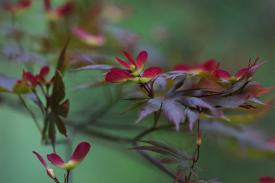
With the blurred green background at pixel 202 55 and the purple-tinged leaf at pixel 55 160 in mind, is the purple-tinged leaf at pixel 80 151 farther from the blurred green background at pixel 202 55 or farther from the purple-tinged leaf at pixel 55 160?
the blurred green background at pixel 202 55

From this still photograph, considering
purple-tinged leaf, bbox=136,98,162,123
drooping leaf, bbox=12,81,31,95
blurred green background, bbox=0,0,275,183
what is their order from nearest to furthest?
purple-tinged leaf, bbox=136,98,162,123
drooping leaf, bbox=12,81,31,95
blurred green background, bbox=0,0,275,183

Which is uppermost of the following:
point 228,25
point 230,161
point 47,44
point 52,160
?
point 228,25

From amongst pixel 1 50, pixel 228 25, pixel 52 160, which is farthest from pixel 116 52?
pixel 228 25

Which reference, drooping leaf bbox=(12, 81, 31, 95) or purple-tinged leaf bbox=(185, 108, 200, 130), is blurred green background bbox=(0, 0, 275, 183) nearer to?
drooping leaf bbox=(12, 81, 31, 95)

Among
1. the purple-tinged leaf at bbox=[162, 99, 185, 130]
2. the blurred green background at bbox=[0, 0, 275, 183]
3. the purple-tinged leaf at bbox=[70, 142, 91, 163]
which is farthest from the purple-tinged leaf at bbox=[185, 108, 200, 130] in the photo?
the blurred green background at bbox=[0, 0, 275, 183]

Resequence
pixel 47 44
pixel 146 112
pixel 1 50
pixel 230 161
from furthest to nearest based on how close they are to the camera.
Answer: pixel 230 161, pixel 47 44, pixel 1 50, pixel 146 112

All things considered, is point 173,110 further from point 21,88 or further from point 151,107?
point 21,88

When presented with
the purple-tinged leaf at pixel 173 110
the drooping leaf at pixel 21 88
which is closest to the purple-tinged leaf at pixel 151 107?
the purple-tinged leaf at pixel 173 110

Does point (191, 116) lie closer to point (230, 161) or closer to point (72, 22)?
point (72, 22)

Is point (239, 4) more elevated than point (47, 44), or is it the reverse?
point (239, 4)
